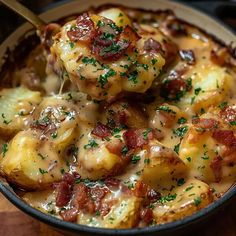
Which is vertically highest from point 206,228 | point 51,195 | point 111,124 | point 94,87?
point 94,87

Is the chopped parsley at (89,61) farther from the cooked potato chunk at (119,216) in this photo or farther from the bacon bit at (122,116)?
the cooked potato chunk at (119,216)

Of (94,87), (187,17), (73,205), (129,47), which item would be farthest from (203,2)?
(73,205)

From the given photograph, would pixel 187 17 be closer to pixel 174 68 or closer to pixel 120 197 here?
pixel 174 68

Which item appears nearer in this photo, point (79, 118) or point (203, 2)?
point (79, 118)

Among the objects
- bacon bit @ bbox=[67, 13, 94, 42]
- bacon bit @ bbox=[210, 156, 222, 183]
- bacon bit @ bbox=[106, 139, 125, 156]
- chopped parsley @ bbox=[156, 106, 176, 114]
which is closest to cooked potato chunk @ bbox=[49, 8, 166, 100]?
bacon bit @ bbox=[67, 13, 94, 42]

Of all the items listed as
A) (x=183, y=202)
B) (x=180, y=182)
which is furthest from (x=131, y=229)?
(x=180, y=182)

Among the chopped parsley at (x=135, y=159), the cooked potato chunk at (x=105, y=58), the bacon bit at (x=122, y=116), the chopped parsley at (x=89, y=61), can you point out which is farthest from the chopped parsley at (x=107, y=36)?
the chopped parsley at (x=135, y=159)

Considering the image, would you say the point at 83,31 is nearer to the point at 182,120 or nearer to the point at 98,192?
the point at 182,120
